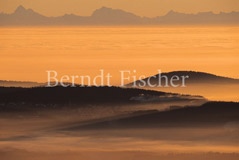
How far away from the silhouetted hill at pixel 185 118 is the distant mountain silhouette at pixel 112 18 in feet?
2.82

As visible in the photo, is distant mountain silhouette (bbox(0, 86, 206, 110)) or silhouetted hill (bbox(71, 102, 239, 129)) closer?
silhouetted hill (bbox(71, 102, 239, 129))

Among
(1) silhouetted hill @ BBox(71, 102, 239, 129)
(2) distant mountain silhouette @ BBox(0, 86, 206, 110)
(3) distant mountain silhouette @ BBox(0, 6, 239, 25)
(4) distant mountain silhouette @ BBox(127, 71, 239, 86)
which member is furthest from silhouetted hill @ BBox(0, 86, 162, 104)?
(3) distant mountain silhouette @ BBox(0, 6, 239, 25)

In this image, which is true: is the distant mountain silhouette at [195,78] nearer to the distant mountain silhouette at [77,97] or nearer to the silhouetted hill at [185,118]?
the distant mountain silhouette at [77,97]

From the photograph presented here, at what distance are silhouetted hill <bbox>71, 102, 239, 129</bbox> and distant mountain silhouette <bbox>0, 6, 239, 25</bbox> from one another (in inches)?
33.9

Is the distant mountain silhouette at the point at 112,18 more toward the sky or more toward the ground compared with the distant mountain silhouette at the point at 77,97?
more toward the sky

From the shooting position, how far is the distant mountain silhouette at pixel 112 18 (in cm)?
579

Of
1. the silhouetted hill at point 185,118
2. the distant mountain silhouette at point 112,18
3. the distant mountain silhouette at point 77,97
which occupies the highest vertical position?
the distant mountain silhouette at point 112,18

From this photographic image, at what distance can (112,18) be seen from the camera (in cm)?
587

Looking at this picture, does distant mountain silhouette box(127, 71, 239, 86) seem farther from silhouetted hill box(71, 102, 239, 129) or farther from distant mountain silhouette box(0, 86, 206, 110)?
silhouetted hill box(71, 102, 239, 129)

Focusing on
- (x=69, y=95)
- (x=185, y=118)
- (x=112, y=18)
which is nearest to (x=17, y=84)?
(x=69, y=95)

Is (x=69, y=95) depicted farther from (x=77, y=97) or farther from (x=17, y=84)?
(x=17, y=84)

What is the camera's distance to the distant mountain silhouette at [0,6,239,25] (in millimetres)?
5789

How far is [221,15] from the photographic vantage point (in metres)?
5.85

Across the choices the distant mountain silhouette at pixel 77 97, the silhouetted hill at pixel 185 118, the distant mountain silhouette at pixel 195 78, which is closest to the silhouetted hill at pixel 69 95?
the distant mountain silhouette at pixel 77 97
